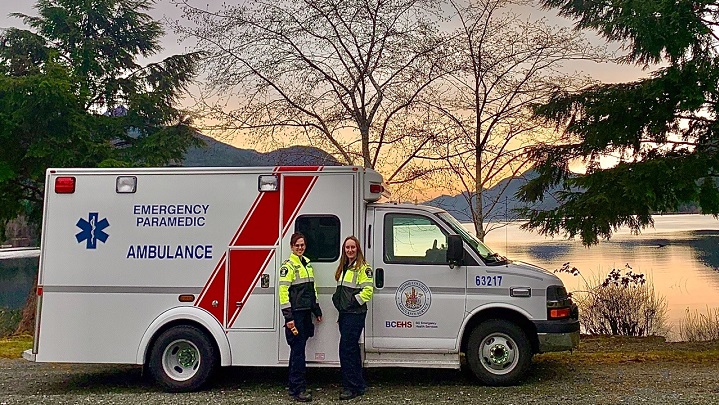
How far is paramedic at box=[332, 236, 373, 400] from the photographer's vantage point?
730 centimetres

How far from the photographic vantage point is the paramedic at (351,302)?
730 centimetres

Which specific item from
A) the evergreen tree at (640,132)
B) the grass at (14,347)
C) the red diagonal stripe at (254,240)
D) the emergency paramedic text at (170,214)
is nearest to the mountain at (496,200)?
the evergreen tree at (640,132)

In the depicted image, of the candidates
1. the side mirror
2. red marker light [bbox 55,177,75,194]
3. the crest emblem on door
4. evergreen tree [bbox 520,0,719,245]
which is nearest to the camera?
the side mirror

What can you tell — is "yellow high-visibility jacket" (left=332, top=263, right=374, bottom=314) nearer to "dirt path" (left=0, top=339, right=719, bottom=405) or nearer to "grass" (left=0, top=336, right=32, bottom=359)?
"dirt path" (left=0, top=339, right=719, bottom=405)

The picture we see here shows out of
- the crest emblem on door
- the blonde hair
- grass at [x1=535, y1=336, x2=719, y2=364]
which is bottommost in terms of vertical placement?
grass at [x1=535, y1=336, x2=719, y2=364]

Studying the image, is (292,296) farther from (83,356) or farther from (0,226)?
(0,226)

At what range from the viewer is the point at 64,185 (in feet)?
26.3

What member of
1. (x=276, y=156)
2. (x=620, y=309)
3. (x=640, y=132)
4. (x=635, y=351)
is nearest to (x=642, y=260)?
(x=620, y=309)

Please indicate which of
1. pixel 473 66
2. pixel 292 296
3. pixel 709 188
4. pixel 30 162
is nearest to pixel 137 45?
pixel 30 162

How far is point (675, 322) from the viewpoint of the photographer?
52.5ft

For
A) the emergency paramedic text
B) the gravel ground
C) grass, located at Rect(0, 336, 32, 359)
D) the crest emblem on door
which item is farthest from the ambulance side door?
grass, located at Rect(0, 336, 32, 359)

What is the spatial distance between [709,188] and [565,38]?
3.99 m

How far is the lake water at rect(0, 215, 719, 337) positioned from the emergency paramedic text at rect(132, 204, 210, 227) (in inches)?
186

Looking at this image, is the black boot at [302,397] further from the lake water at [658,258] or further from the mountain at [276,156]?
the lake water at [658,258]
